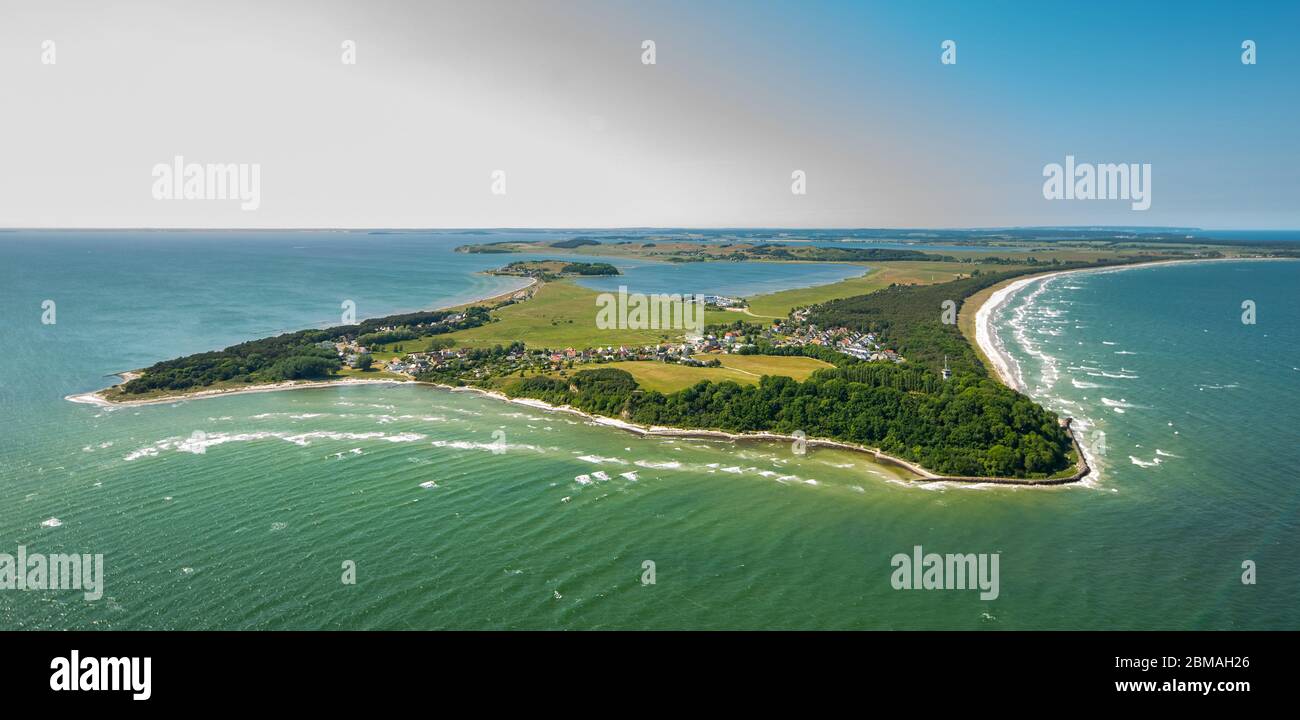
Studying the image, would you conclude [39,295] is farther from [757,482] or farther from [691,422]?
[757,482]

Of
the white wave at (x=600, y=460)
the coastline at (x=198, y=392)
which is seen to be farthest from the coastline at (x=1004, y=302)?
the coastline at (x=198, y=392)

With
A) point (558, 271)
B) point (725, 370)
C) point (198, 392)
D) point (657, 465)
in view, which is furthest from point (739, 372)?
point (558, 271)

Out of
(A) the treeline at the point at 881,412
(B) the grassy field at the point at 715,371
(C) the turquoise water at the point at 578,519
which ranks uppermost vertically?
(B) the grassy field at the point at 715,371

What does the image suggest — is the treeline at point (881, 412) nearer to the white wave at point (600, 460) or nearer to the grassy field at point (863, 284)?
the white wave at point (600, 460)

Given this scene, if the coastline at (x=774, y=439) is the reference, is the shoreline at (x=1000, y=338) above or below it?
above

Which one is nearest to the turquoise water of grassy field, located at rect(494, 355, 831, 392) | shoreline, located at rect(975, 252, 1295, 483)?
shoreline, located at rect(975, 252, 1295, 483)

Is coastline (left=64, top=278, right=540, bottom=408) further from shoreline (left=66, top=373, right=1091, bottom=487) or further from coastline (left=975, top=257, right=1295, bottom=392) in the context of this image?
coastline (left=975, top=257, right=1295, bottom=392)

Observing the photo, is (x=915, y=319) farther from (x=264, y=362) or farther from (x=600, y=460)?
(x=264, y=362)
